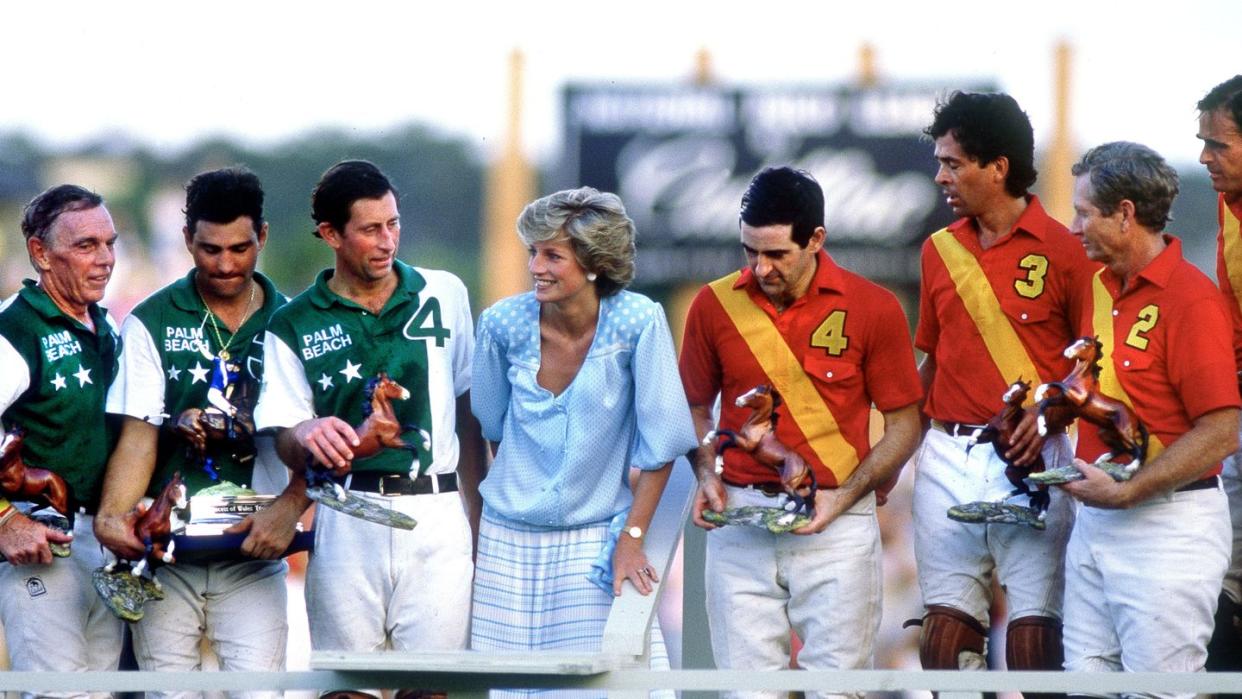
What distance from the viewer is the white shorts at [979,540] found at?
168 inches

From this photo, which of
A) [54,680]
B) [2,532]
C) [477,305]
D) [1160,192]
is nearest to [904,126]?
[477,305]

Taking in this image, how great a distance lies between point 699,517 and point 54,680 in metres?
1.49

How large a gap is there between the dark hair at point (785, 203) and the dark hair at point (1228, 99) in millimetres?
947

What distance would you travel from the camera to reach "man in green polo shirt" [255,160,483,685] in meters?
4.19

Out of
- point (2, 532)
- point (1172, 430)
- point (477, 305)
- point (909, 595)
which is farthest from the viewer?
point (477, 305)

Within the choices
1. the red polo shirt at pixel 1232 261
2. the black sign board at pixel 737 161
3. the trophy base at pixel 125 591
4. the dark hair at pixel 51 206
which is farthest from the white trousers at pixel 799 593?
the black sign board at pixel 737 161

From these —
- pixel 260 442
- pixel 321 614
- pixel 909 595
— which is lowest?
pixel 909 595

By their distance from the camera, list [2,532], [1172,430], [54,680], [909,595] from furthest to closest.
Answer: [909,595] < [2,532] < [1172,430] < [54,680]

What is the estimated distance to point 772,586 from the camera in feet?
14.2

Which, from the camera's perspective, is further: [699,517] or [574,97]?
[574,97]

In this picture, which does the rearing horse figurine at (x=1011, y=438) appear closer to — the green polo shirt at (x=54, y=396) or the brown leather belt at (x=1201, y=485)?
Answer: the brown leather belt at (x=1201, y=485)

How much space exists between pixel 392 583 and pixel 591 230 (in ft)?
3.08

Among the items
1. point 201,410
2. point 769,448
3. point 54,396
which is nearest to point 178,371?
point 201,410

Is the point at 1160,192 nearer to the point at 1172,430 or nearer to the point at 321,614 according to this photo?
the point at 1172,430
